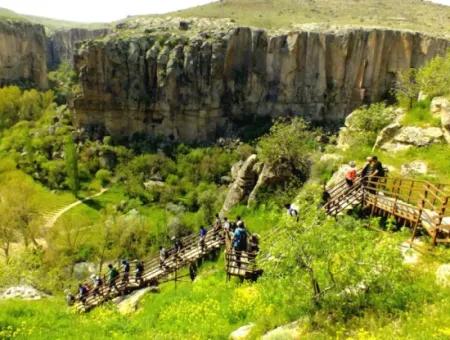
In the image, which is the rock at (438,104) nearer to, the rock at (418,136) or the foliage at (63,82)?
the rock at (418,136)

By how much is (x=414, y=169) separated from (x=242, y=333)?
50.9 ft

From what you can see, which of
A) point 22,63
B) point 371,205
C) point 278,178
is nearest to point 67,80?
point 22,63

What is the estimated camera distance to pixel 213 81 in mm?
83938

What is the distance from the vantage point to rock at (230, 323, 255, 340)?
45.1 feet

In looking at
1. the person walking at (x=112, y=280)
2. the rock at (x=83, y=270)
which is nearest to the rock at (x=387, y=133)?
the person walking at (x=112, y=280)

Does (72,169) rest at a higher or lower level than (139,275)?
lower

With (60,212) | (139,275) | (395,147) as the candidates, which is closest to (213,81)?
(60,212)

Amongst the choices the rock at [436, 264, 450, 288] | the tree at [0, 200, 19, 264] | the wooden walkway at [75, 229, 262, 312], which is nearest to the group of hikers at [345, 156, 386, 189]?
the rock at [436, 264, 450, 288]

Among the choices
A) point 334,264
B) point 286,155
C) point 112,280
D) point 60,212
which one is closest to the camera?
point 334,264

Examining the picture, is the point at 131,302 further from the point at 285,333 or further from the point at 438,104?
the point at 438,104

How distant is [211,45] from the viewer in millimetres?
Answer: 82438

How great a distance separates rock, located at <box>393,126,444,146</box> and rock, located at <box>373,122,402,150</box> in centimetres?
43

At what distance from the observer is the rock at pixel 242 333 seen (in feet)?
45.1

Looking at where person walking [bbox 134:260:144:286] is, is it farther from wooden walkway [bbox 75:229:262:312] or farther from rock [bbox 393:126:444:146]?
rock [bbox 393:126:444:146]
